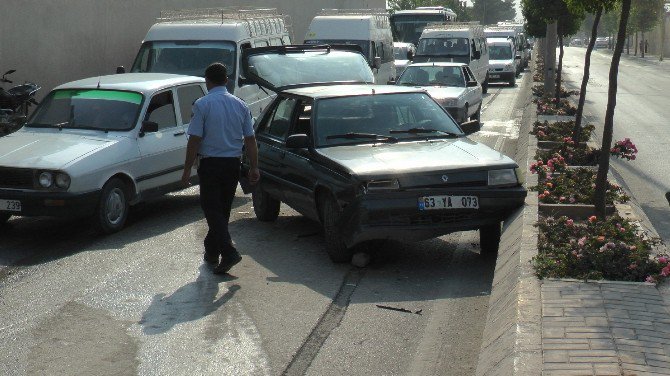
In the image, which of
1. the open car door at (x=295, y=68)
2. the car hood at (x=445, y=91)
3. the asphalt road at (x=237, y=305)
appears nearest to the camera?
the asphalt road at (x=237, y=305)

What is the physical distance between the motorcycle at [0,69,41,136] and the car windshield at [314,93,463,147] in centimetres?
822

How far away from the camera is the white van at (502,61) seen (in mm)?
42719

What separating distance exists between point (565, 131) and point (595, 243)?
9.41 meters

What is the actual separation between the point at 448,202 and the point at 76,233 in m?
4.29

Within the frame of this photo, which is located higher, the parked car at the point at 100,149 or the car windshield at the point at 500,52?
the parked car at the point at 100,149

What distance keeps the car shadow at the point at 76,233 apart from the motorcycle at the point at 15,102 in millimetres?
5102

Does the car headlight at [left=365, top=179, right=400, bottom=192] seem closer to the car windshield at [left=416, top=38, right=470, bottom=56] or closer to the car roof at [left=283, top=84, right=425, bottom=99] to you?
the car roof at [left=283, top=84, right=425, bottom=99]

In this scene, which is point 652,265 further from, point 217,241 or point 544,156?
point 544,156

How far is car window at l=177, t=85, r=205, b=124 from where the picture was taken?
1271 cm

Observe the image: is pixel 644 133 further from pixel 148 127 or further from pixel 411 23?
pixel 411 23

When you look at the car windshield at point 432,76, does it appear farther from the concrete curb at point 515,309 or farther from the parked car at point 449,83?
the concrete curb at point 515,309

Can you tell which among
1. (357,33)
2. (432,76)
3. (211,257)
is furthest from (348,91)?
(357,33)

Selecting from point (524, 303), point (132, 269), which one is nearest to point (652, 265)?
point (524, 303)

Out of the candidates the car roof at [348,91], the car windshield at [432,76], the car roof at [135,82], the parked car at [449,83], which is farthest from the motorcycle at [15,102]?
the car windshield at [432,76]
